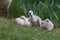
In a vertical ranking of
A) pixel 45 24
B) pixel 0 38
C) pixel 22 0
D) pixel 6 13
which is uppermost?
pixel 22 0

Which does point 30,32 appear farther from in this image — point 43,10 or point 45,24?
point 43,10

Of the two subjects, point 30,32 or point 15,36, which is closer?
point 15,36

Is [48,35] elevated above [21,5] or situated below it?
below

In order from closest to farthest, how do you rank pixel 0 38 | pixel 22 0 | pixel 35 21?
pixel 0 38, pixel 35 21, pixel 22 0

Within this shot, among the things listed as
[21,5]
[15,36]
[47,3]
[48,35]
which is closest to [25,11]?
[21,5]

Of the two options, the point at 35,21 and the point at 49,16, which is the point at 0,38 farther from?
the point at 49,16

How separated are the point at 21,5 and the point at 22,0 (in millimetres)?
440

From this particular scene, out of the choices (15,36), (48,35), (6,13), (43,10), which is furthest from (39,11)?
(15,36)

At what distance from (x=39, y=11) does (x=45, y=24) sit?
1.80 m

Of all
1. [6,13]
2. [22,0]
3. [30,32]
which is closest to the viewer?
[30,32]

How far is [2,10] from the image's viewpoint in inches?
420

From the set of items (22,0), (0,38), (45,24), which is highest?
(22,0)

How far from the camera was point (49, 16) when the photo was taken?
11.0m

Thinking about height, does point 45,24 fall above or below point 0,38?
above
